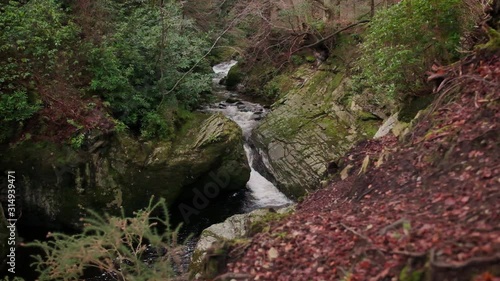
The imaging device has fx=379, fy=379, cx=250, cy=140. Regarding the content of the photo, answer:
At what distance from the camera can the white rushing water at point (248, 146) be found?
455 inches

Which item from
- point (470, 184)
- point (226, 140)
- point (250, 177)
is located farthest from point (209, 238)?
point (470, 184)

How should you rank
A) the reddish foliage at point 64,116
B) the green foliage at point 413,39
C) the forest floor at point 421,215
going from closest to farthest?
the forest floor at point 421,215
the green foliage at point 413,39
the reddish foliage at point 64,116

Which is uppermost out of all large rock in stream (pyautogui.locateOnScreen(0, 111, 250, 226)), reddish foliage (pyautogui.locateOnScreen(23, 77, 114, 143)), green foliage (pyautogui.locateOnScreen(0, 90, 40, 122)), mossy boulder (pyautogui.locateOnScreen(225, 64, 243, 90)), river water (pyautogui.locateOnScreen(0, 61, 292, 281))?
green foliage (pyautogui.locateOnScreen(0, 90, 40, 122))

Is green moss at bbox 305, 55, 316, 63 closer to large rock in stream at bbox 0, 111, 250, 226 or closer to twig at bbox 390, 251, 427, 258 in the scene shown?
large rock in stream at bbox 0, 111, 250, 226

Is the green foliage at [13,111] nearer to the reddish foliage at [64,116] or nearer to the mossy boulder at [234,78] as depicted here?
the reddish foliage at [64,116]

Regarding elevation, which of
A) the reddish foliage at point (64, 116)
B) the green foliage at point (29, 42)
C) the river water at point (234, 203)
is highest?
the green foliage at point (29, 42)

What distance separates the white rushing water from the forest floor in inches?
216

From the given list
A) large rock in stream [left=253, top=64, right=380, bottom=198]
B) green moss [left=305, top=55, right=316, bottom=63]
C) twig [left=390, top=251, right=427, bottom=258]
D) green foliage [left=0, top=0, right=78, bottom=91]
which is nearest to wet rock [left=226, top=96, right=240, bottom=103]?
large rock in stream [left=253, top=64, right=380, bottom=198]

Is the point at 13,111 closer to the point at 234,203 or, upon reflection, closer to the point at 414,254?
the point at 234,203

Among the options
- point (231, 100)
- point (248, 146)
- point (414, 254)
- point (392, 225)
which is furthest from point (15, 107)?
point (414, 254)

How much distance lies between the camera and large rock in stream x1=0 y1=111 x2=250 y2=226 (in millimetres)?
9688

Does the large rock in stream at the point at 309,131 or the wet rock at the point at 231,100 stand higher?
the wet rock at the point at 231,100

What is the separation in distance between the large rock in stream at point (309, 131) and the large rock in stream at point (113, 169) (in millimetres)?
1454

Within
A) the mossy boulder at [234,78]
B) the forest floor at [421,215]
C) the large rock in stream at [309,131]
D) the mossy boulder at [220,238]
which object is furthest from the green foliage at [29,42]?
the mossy boulder at [234,78]
